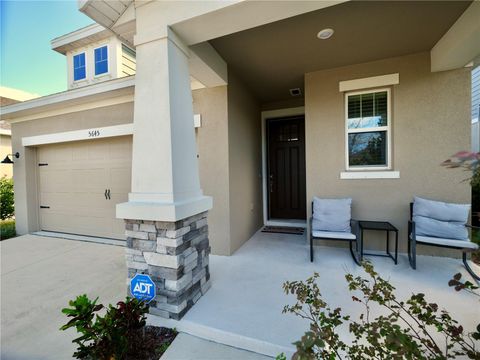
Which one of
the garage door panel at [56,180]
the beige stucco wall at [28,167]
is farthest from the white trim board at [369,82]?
the garage door panel at [56,180]

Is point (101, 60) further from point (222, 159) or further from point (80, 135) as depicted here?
point (222, 159)

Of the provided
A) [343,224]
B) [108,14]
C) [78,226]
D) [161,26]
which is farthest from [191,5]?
[78,226]

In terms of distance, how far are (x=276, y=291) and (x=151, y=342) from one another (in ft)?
4.21

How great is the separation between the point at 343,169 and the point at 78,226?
5.35 m

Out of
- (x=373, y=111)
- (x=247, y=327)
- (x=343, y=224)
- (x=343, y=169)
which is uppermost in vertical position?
(x=373, y=111)

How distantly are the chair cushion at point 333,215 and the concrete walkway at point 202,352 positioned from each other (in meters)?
2.04

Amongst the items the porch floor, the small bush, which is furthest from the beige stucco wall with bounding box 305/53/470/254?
the small bush

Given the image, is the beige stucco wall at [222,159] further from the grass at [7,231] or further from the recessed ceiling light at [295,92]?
the grass at [7,231]

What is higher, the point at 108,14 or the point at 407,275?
the point at 108,14

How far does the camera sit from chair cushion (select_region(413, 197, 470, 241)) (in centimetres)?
284

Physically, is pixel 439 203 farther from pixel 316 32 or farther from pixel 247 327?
pixel 247 327

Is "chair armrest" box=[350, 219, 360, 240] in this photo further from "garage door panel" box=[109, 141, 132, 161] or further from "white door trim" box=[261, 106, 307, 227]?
"garage door panel" box=[109, 141, 132, 161]

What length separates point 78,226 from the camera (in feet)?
15.9

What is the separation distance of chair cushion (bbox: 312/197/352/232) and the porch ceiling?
2.10 metres
